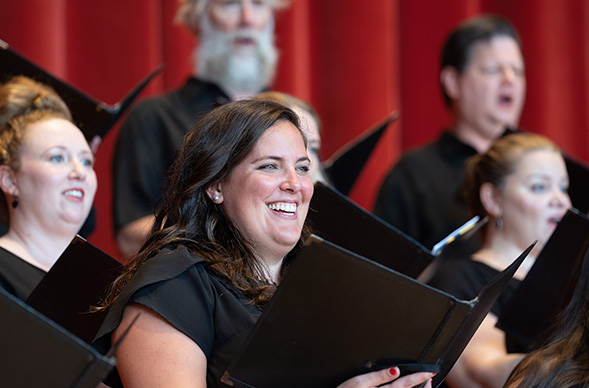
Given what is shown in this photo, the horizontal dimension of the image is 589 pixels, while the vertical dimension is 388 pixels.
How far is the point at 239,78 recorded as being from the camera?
11.1 feet

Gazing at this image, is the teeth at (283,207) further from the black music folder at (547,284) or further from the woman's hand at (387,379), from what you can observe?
the black music folder at (547,284)

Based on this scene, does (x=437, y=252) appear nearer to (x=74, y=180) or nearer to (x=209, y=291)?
(x=209, y=291)

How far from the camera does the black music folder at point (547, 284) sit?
2.23 metres

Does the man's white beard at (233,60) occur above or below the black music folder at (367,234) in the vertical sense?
above

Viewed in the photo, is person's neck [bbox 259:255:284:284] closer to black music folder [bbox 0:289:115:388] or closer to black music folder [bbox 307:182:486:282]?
black music folder [bbox 307:182:486:282]

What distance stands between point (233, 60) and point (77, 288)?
1.60 m

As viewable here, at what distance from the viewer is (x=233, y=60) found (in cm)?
337

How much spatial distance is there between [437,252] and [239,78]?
1.37 m

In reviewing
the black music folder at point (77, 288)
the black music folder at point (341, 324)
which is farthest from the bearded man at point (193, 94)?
the black music folder at point (341, 324)

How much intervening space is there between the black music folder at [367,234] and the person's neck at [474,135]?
1.31 m

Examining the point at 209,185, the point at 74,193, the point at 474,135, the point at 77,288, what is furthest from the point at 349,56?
the point at 77,288

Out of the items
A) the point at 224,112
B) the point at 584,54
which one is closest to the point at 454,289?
the point at 224,112

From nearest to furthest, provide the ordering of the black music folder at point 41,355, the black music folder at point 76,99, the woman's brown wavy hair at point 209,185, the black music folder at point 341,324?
the black music folder at point 41,355, the black music folder at point 341,324, the woman's brown wavy hair at point 209,185, the black music folder at point 76,99

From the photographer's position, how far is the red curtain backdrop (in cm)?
363
